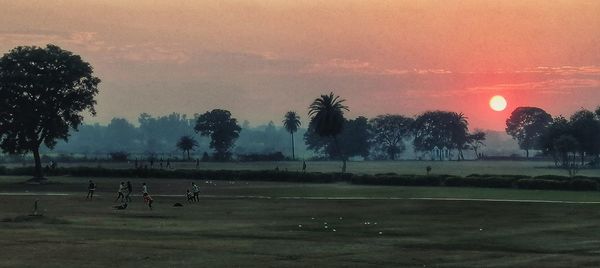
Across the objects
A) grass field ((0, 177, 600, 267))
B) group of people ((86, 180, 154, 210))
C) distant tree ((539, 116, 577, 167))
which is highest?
distant tree ((539, 116, 577, 167))

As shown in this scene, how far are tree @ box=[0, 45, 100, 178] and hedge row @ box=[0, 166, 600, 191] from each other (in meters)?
10.9

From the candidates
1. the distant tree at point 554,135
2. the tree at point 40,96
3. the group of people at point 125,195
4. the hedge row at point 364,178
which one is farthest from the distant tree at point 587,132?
the group of people at point 125,195

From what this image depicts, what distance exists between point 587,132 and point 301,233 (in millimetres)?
156780

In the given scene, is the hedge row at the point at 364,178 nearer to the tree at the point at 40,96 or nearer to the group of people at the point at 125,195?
the tree at the point at 40,96

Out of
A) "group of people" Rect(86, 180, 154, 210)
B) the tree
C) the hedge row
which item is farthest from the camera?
the tree

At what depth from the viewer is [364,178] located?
107m

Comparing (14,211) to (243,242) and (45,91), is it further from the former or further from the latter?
(45,91)

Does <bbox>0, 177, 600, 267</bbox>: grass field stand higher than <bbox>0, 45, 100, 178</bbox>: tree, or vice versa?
<bbox>0, 45, 100, 178</bbox>: tree

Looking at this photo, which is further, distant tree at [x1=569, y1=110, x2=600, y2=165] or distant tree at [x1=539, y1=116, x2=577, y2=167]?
distant tree at [x1=569, y1=110, x2=600, y2=165]

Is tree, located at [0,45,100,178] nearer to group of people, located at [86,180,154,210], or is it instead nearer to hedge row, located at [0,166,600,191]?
hedge row, located at [0,166,600,191]

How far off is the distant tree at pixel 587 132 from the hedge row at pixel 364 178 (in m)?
90.3

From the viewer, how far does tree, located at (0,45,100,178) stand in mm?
115375

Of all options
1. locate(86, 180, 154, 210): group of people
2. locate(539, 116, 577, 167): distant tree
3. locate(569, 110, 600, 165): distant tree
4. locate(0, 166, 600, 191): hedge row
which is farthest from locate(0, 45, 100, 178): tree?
locate(569, 110, 600, 165): distant tree

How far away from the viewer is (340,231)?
45.6 m
